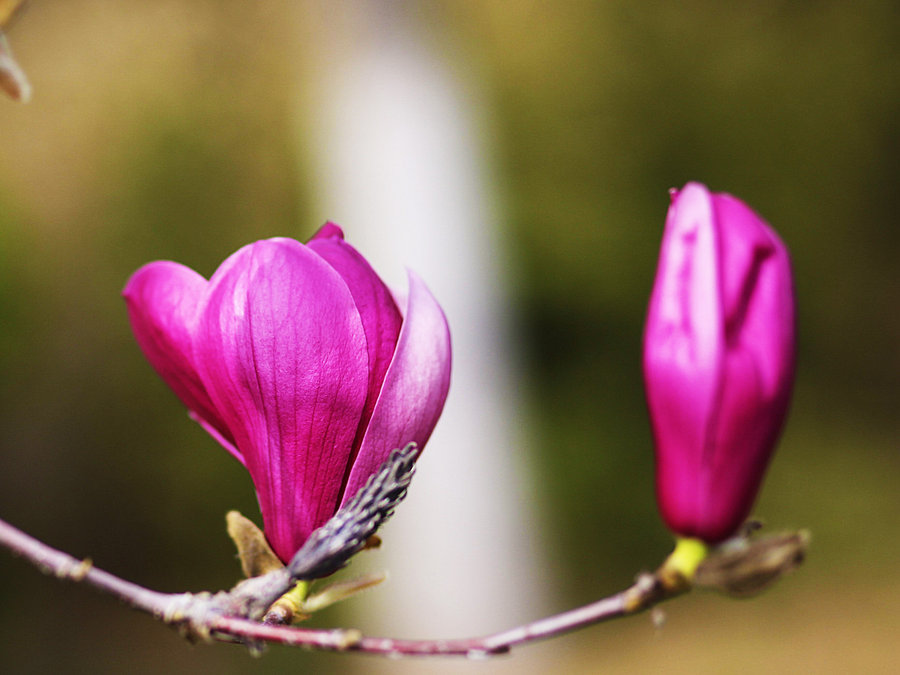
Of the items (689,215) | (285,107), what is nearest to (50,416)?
(285,107)

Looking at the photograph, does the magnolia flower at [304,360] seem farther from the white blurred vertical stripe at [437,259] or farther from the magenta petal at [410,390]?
the white blurred vertical stripe at [437,259]

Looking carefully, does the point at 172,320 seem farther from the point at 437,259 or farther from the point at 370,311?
the point at 437,259

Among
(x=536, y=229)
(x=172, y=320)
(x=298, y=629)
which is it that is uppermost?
(x=536, y=229)

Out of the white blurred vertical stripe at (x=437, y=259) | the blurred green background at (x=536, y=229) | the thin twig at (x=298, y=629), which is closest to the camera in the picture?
the thin twig at (x=298, y=629)

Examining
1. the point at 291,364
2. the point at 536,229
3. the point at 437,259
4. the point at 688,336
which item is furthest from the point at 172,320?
the point at 437,259

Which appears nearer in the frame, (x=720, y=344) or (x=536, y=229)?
(x=720, y=344)

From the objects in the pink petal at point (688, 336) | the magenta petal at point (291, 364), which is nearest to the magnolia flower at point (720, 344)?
the pink petal at point (688, 336)
